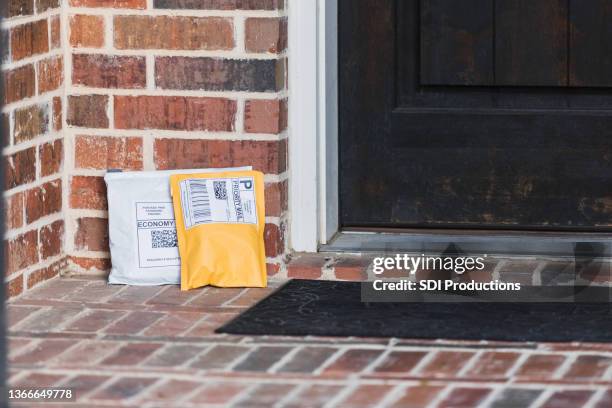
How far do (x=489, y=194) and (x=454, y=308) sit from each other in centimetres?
62

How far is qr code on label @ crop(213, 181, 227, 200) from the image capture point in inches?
188

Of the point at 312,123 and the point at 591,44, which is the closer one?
the point at 591,44

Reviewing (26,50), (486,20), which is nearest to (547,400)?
(486,20)

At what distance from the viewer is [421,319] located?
4352mm

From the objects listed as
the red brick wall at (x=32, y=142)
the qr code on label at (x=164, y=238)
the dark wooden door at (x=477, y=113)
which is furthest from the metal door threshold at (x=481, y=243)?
the red brick wall at (x=32, y=142)

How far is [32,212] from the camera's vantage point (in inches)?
186

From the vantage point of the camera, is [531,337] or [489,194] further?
[489,194]

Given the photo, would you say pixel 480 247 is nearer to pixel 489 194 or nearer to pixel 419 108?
pixel 489 194

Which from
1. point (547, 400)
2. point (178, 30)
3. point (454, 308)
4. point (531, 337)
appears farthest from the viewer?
point (178, 30)

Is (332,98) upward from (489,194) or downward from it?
upward

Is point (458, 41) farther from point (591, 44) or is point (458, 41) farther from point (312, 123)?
point (312, 123)

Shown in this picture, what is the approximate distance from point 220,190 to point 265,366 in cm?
101

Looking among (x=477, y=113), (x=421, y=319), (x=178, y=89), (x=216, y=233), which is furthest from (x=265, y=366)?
(x=477, y=113)

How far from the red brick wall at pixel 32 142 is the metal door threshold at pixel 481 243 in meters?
0.95
